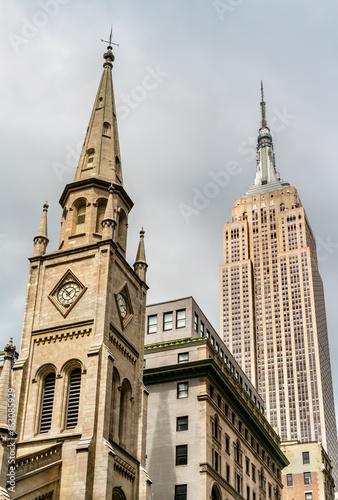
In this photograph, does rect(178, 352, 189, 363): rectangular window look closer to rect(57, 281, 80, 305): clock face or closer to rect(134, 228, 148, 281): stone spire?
rect(134, 228, 148, 281): stone spire

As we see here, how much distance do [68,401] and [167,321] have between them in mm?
28875

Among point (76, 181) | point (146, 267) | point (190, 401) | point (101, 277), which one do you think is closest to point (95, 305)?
point (101, 277)

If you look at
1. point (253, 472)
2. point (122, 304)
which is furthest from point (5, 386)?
point (253, 472)

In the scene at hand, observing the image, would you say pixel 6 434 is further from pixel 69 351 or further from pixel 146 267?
pixel 146 267

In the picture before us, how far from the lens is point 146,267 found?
60375 millimetres

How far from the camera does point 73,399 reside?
4928 cm

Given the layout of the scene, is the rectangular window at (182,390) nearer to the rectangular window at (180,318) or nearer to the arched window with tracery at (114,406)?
the rectangular window at (180,318)

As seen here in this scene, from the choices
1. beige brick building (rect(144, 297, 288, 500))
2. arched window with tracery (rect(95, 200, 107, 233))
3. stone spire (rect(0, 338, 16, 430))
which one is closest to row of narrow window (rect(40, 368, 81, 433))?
stone spire (rect(0, 338, 16, 430))

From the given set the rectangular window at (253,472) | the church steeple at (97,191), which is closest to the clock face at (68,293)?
the church steeple at (97,191)

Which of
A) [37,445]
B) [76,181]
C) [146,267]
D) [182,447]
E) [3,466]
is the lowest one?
[3,466]

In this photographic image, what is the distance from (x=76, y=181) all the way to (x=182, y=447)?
26.5 metres

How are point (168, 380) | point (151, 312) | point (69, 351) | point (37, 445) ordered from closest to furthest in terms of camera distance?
1. point (37, 445)
2. point (69, 351)
3. point (168, 380)
4. point (151, 312)

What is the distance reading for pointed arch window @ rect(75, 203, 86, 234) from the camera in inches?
2318

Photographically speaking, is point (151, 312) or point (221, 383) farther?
point (151, 312)
